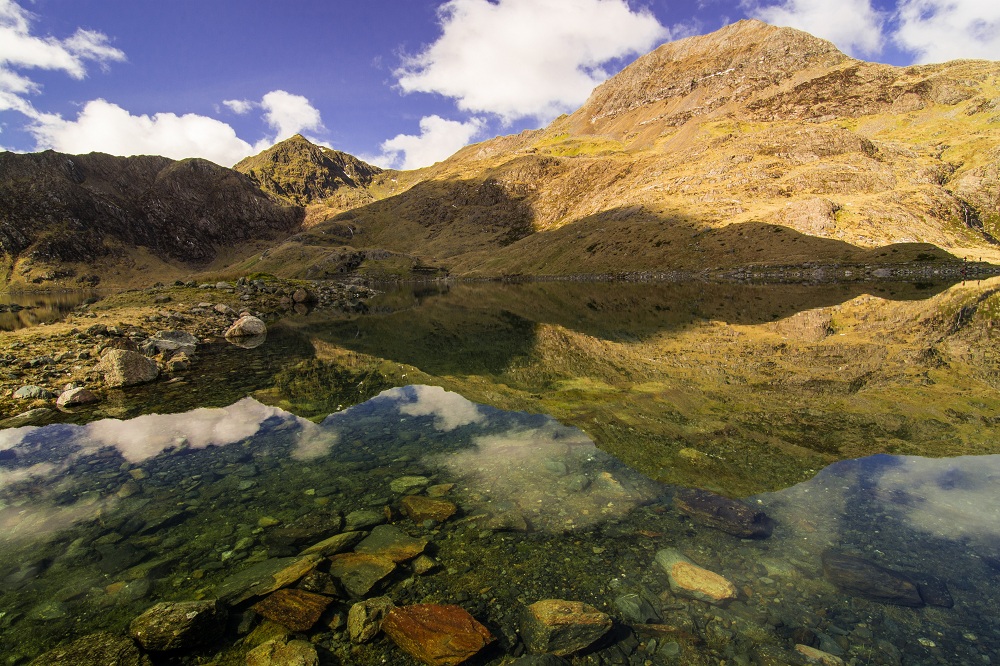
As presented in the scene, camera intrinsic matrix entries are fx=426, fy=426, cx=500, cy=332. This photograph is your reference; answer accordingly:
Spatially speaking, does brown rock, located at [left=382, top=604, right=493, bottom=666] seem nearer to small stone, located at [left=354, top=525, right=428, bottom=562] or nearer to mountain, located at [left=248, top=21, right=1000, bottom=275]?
small stone, located at [left=354, top=525, right=428, bottom=562]

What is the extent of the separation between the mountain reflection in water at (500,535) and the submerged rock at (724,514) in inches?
9.6

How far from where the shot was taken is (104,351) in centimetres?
2323

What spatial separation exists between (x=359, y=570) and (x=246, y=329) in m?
34.0

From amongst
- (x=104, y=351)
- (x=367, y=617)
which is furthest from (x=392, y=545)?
(x=104, y=351)

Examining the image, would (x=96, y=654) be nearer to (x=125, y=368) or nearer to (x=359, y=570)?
(x=359, y=570)

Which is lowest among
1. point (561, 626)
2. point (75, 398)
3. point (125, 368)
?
point (561, 626)

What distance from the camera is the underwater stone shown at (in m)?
5.83

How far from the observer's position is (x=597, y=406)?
16234 millimetres

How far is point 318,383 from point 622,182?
7349 inches

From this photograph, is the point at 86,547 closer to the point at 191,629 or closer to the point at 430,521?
the point at 191,629

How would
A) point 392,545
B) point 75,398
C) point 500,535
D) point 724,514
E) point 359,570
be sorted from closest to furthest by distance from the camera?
point 359,570 → point 392,545 → point 500,535 → point 724,514 → point 75,398

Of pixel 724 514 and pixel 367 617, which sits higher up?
pixel 724 514

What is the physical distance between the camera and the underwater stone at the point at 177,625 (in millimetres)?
5832

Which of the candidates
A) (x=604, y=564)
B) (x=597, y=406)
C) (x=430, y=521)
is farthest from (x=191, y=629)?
(x=597, y=406)
